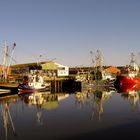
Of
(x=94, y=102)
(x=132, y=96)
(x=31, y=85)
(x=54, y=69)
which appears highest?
(x=54, y=69)

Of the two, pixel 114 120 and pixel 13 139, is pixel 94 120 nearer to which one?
pixel 114 120

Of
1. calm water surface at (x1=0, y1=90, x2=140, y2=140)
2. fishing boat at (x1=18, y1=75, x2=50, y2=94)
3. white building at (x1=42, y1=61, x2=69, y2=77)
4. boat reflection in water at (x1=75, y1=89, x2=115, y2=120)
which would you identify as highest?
white building at (x1=42, y1=61, x2=69, y2=77)

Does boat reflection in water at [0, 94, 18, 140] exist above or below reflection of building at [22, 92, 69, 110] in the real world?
below

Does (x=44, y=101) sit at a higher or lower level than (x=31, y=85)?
lower

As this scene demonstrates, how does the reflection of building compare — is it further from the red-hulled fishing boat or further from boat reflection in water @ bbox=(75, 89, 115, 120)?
the red-hulled fishing boat

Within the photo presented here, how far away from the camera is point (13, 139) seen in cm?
2417

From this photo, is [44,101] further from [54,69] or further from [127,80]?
[54,69]

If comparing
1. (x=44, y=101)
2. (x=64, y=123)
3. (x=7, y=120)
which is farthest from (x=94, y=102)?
(x=7, y=120)

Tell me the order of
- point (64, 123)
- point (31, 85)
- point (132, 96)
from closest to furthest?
point (64, 123) < point (132, 96) < point (31, 85)

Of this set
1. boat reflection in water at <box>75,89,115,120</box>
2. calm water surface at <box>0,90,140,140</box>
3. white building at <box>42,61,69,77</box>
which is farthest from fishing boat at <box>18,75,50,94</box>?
calm water surface at <box>0,90,140,140</box>

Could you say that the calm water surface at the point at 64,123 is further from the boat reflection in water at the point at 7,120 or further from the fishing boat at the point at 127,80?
the fishing boat at the point at 127,80

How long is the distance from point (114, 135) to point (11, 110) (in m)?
19.9

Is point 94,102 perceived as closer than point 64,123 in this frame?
No

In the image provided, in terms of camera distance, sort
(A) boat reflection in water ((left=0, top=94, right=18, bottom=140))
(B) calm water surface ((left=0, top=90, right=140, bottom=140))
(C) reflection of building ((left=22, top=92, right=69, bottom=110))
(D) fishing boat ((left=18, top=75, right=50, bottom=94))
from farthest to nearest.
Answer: (D) fishing boat ((left=18, top=75, right=50, bottom=94)), (C) reflection of building ((left=22, top=92, right=69, bottom=110)), (A) boat reflection in water ((left=0, top=94, right=18, bottom=140)), (B) calm water surface ((left=0, top=90, right=140, bottom=140))
